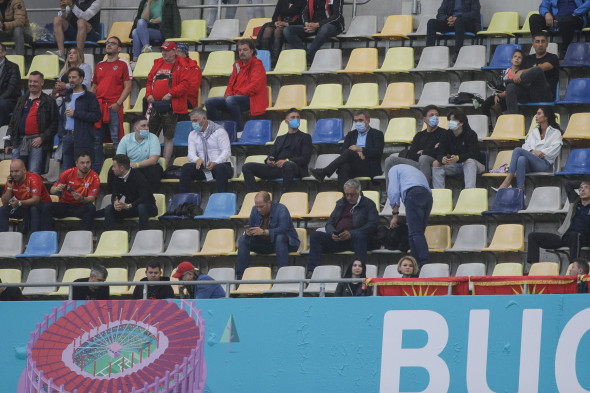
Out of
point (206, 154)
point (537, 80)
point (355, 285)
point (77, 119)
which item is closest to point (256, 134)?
point (206, 154)

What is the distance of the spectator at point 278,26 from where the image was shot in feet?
50.9

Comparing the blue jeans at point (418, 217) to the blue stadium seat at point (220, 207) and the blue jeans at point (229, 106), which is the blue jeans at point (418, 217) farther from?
the blue jeans at point (229, 106)

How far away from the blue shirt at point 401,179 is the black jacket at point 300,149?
1.51 meters

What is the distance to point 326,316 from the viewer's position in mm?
10352

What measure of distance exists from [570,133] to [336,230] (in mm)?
2863

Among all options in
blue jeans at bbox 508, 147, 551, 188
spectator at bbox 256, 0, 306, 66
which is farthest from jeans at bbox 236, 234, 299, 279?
spectator at bbox 256, 0, 306, 66

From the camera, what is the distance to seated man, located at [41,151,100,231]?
45.2 ft

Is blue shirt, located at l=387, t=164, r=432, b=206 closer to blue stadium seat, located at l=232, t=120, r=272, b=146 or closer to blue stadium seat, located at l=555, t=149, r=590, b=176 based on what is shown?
blue stadium seat, located at l=555, t=149, r=590, b=176

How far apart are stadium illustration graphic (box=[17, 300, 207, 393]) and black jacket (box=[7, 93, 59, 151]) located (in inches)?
156

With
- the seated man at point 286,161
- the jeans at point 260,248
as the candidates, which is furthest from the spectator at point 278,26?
the jeans at point 260,248

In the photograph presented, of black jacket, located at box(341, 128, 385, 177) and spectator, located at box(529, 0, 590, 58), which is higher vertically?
spectator, located at box(529, 0, 590, 58)

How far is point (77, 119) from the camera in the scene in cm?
1425

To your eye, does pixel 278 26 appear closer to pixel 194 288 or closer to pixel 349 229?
pixel 349 229

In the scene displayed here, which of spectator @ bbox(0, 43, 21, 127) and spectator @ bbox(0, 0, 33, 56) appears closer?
spectator @ bbox(0, 43, 21, 127)
